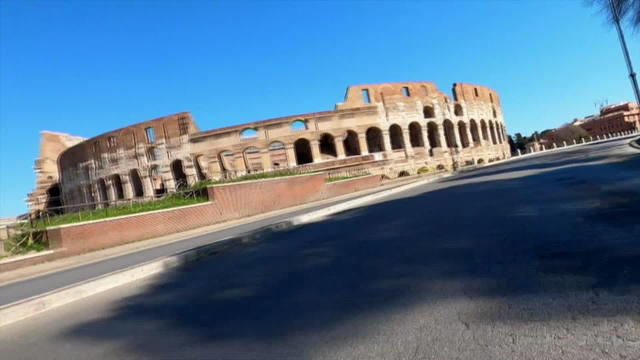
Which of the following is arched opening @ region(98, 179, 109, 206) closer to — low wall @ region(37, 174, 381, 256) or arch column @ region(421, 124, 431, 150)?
low wall @ region(37, 174, 381, 256)

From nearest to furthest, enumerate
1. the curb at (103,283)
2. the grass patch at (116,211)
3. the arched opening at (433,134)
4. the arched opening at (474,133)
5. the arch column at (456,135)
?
the curb at (103,283) < the grass patch at (116,211) < the arched opening at (433,134) < the arch column at (456,135) < the arched opening at (474,133)

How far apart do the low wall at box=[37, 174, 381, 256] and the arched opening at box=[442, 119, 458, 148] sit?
842 inches

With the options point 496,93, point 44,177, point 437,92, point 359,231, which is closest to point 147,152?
point 44,177

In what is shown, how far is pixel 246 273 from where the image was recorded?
209 inches

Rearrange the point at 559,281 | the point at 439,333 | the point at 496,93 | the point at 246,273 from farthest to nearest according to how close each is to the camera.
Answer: the point at 496,93 < the point at 246,273 < the point at 559,281 < the point at 439,333

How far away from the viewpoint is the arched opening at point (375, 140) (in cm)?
4022

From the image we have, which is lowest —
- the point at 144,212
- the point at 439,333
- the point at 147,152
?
the point at 439,333

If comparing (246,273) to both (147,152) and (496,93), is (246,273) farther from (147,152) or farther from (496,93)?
(496,93)

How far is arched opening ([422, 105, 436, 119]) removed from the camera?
4284 centimetres

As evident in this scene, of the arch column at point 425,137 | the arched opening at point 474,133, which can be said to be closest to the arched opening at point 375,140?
the arch column at point 425,137

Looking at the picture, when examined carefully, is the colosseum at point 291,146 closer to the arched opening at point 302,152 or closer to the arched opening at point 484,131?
the arched opening at point 302,152

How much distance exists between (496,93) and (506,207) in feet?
173

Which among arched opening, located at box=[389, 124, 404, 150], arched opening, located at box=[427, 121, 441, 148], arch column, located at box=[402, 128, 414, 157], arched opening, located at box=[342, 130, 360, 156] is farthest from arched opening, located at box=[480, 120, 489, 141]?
arched opening, located at box=[342, 130, 360, 156]

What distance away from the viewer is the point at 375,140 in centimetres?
4256
